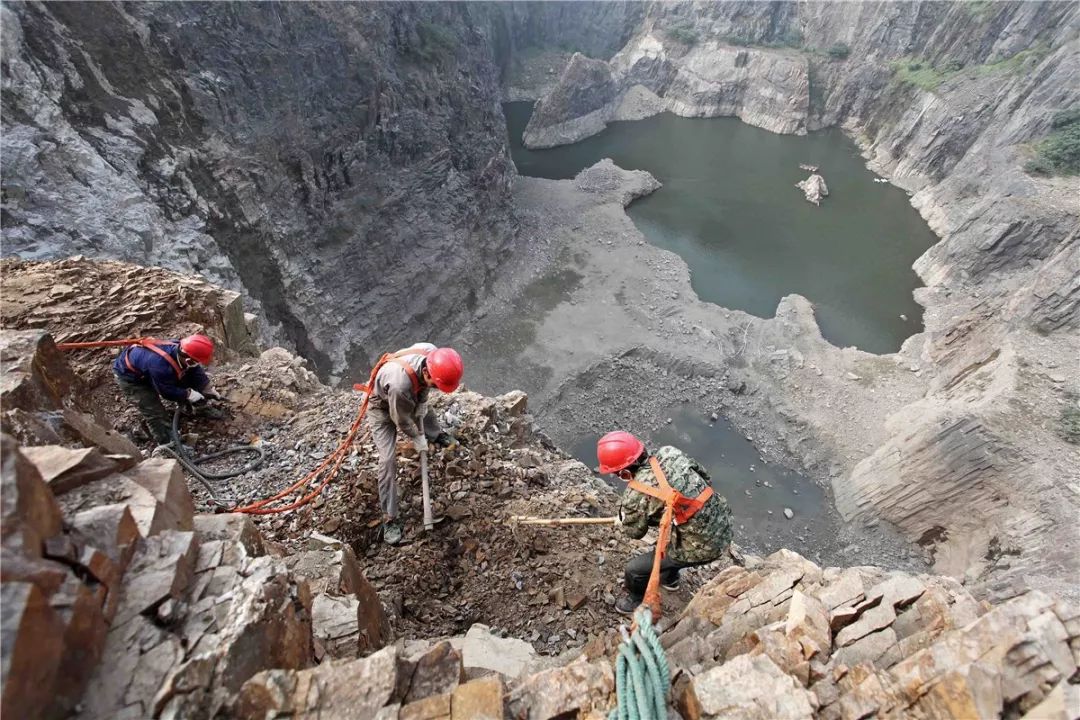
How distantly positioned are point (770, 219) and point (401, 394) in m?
32.5

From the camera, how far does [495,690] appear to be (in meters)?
3.23

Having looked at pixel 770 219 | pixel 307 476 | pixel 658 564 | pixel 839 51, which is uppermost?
pixel 839 51

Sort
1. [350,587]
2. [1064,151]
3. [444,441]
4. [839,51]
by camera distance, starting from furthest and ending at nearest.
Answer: [839,51], [1064,151], [444,441], [350,587]

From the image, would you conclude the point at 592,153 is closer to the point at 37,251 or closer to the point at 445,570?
the point at 37,251

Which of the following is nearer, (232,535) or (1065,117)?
(232,535)

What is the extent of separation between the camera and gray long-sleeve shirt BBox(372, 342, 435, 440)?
5875 mm

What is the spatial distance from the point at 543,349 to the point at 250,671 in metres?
20.1

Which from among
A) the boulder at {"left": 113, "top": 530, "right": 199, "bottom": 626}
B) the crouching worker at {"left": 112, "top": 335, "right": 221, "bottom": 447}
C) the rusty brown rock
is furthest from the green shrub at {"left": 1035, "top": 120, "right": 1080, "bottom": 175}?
the boulder at {"left": 113, "top": 530, "right": 199, "bottom": 626}

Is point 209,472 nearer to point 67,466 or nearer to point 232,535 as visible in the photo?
point 232,535

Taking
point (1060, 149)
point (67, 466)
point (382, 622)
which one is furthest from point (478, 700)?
point (1060, 149)

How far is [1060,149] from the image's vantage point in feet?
80.6

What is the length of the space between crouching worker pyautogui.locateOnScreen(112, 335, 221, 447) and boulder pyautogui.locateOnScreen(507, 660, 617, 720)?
5541 millimetres

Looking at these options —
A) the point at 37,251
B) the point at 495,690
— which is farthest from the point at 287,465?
the point at 37,251

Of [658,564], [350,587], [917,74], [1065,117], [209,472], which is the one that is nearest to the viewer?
[658,564]
